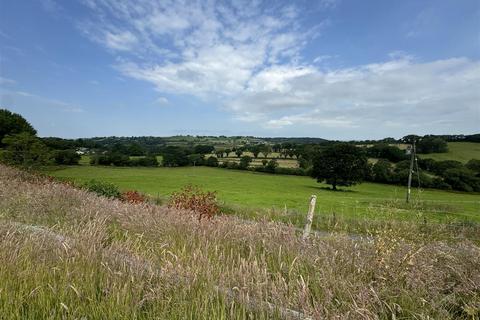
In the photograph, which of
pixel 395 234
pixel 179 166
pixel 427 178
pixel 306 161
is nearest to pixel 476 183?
pixel 427 178

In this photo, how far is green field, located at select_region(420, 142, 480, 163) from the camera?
95.1 metres

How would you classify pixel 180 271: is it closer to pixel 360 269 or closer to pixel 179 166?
pixel 360 269

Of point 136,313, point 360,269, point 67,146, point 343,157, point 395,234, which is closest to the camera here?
point 136,313

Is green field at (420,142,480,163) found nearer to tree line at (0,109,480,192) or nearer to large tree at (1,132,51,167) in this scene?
tree line at (0,109,480,192)

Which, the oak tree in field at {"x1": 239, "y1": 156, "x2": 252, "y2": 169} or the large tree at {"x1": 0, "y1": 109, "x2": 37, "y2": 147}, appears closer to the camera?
the large tree at {"x1": 0, "y1": 109, "x2": 37, "y2": 147}

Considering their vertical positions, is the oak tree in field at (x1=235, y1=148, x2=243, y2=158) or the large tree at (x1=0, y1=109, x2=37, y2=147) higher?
the large tree at (x1=0, y1=109, x2=37, y2=147)

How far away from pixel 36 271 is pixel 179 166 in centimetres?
9981

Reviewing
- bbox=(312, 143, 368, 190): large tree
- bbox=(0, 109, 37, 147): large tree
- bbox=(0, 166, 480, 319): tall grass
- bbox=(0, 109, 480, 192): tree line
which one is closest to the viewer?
bbox=(0, 166, 480, 319): tall grass

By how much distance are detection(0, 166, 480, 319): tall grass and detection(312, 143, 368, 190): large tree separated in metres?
73.2

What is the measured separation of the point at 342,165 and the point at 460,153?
163 feet

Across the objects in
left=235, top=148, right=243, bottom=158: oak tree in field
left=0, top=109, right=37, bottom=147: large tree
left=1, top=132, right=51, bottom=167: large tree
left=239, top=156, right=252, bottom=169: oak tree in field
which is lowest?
left=239, top=156, right=252, bottom=169: oak tree in field

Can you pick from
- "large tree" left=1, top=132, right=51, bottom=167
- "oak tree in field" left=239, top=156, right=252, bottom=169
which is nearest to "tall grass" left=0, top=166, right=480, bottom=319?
"large tree" left=1, top=132, right=51, bottom=167

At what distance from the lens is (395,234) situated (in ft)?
14.7

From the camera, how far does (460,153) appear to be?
100 metres
